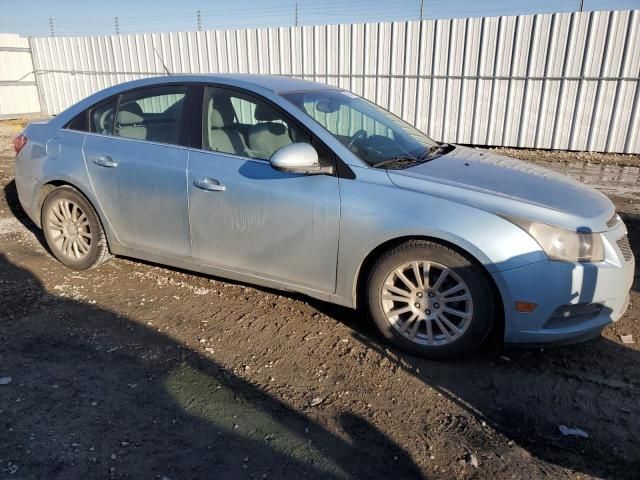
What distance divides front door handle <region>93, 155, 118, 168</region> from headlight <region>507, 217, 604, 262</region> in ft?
9.72

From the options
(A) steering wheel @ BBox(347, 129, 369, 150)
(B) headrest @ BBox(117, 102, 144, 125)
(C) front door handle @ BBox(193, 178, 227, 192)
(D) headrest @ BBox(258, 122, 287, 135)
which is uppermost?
(B) headrest @ BBox(117, 102, 144, 125)

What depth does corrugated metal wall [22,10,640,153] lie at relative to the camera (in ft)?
31.0

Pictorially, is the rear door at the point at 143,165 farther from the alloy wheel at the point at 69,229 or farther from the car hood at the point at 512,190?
the car hood at the point at 512,190

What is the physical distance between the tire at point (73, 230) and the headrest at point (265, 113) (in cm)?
169

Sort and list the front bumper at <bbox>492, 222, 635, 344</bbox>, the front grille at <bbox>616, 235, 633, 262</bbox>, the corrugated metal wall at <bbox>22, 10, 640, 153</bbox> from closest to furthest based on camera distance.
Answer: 1. the front bumper at <bbox>492, 222, 635, 344</bbox>
2. the front grille at <bbox>616, 235, 633, 262</bbox>
3. the corrugated metal wall at <bbox>22, 10, 640, 153</bbox>

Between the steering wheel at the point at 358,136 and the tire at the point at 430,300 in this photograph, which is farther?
the steering wheel at the point at 358,136

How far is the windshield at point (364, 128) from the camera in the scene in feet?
11.3

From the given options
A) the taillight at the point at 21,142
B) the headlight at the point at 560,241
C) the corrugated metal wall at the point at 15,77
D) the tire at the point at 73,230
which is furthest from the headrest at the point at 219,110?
the corrugated metal wall at the point at 15,77

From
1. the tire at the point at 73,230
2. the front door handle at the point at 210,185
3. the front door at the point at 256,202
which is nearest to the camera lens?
the front door at the point at 256,202

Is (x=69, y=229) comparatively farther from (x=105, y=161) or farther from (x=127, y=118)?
(x=127, y=118)

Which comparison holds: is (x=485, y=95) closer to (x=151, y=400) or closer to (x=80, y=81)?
(x=151, y=400)

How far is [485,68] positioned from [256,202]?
8308 mm

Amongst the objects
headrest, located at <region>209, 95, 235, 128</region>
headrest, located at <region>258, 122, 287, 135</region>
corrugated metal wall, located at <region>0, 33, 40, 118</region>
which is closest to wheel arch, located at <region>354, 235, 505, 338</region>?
headrest, located at <region>258, 122, 287, 135</region>

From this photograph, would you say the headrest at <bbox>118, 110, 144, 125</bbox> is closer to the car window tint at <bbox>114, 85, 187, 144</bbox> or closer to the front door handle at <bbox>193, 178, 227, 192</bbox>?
the car window tint at <bbox>114, 85, 187, 144</bbox>
